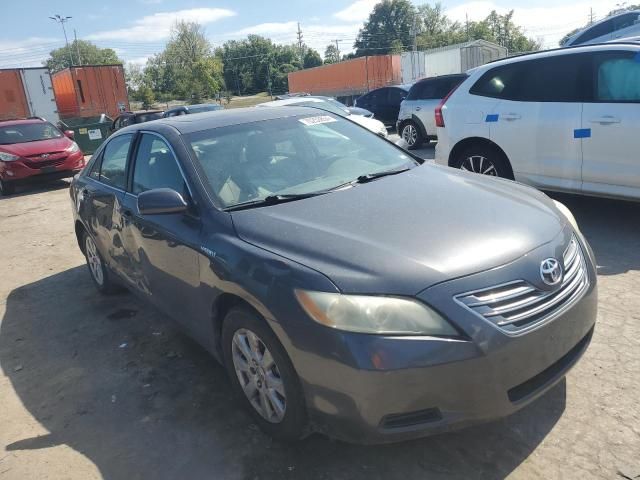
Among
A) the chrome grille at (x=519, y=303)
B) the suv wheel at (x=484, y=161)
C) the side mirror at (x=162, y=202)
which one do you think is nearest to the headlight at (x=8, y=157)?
the suv wheel at (x=484, y=161)

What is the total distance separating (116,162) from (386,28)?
11294 cm

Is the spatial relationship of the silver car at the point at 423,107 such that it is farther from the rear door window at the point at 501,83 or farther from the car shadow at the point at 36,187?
the car shadow at the point at 36,187

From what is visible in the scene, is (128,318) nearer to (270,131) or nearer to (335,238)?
(270,131)

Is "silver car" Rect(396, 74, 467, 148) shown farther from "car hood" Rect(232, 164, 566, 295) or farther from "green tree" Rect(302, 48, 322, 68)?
"green tree" Rect(302, 48, 322, 68)

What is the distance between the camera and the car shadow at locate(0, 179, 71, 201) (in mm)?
11875

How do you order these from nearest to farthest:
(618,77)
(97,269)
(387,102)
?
1. (618,77)
2. (97,269)
3. (387,102)

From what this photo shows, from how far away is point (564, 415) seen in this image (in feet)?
8.68

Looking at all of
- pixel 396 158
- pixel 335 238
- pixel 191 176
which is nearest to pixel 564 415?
pixel 335 238

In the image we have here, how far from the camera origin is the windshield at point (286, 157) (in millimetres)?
3129

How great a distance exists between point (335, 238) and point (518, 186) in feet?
4.72

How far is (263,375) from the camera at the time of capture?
2.59 m

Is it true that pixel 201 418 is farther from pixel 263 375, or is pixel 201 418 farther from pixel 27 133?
pixel 27 133

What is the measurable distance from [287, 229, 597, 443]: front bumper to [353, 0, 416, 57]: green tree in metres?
109

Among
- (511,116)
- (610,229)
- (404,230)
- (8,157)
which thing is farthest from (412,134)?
(404,230)
